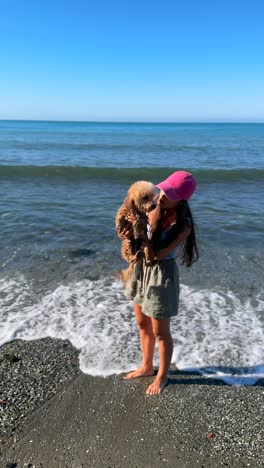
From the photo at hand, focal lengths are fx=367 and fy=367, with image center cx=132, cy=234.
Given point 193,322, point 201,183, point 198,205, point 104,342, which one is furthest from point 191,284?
point 201,183

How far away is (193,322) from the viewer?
489cm

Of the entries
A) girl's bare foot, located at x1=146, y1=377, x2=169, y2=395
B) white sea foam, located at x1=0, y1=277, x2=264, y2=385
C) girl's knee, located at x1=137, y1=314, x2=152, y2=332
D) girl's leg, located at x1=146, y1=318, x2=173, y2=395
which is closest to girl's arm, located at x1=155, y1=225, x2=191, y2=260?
girl's leg, located at x1=146, y1=318, x2=173, y2=395

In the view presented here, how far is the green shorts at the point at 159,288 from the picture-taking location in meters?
3.08

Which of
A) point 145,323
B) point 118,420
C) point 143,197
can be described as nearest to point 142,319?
point 145,323

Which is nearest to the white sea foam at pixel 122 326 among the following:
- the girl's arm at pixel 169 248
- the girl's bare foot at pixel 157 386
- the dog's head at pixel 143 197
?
the girl's bare foot at pixel 157 386

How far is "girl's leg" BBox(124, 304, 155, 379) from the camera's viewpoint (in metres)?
3.48

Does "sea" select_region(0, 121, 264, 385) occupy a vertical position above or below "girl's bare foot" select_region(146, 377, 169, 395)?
below

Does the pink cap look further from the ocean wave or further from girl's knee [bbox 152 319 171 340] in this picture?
the ocean wave

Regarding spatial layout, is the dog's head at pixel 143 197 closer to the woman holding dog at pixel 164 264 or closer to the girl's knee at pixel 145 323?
the woman holding dog at pixel 164 264

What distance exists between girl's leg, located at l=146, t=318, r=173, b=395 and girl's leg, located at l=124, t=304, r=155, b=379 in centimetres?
16

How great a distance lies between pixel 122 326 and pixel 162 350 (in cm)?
141

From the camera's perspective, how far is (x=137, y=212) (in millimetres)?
2781

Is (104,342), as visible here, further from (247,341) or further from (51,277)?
(51,277)

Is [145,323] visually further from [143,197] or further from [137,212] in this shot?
[143,197]
